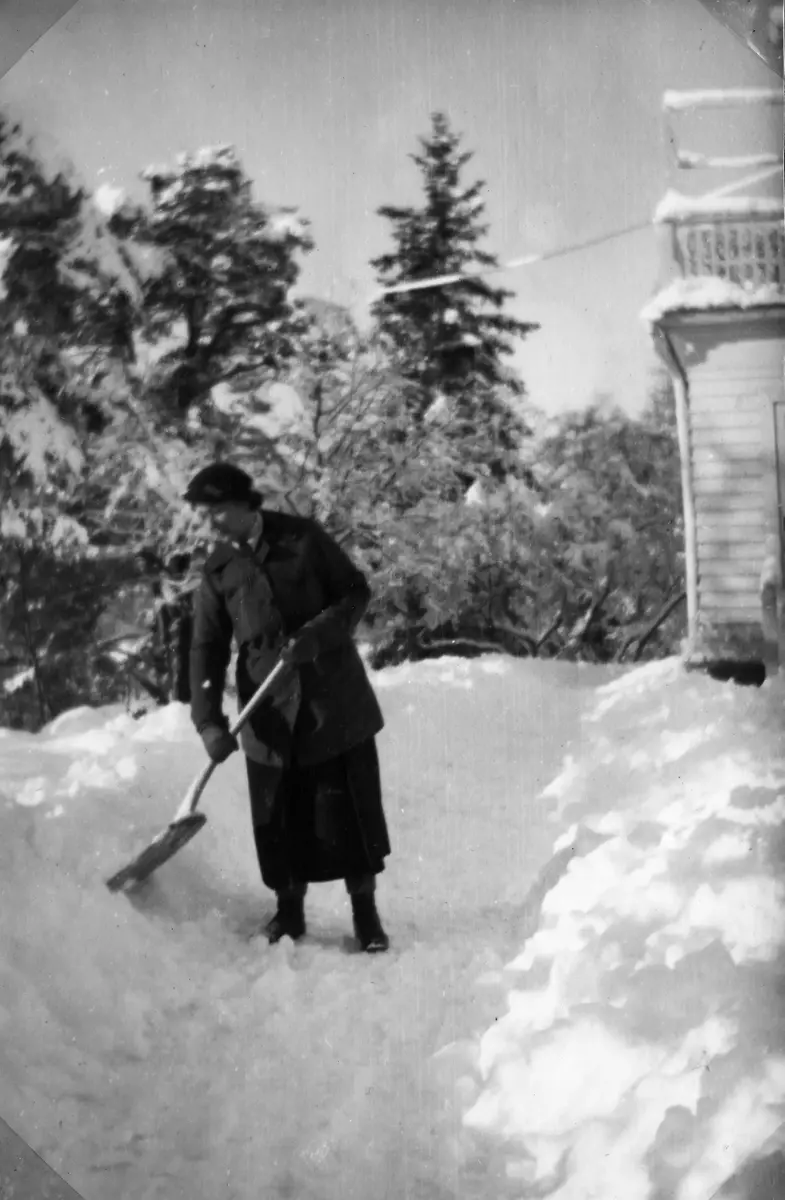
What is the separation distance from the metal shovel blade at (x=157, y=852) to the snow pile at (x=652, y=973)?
712 mm

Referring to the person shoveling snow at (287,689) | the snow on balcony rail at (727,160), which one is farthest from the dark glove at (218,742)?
Result: the snow on balcony rail at (727,160)

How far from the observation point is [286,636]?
2.17m

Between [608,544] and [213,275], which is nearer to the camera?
[608,544]

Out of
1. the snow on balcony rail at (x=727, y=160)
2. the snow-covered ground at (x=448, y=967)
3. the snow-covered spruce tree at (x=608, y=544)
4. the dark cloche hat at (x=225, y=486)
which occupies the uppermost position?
the snow on balcony rail at (x=727, y=160)

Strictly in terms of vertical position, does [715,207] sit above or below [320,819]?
above

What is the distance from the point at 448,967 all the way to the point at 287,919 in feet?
1.20

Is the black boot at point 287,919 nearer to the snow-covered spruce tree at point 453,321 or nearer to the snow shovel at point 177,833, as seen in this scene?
the snow shovel at point 177,833

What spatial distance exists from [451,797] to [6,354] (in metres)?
1.40

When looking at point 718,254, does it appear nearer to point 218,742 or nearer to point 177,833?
point 218,742

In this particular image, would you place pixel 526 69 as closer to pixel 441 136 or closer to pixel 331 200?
pixel 441 136

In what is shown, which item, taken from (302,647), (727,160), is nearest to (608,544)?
(302,647)

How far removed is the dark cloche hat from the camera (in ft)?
7.13

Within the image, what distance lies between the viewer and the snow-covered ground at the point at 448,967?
1863 mm

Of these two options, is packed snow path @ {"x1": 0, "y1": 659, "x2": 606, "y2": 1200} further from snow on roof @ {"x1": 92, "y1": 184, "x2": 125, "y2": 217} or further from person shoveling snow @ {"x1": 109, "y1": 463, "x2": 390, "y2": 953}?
snow on roof @ {"x1": 92, "y1": 184, "x2": 125, "y2": 217}
